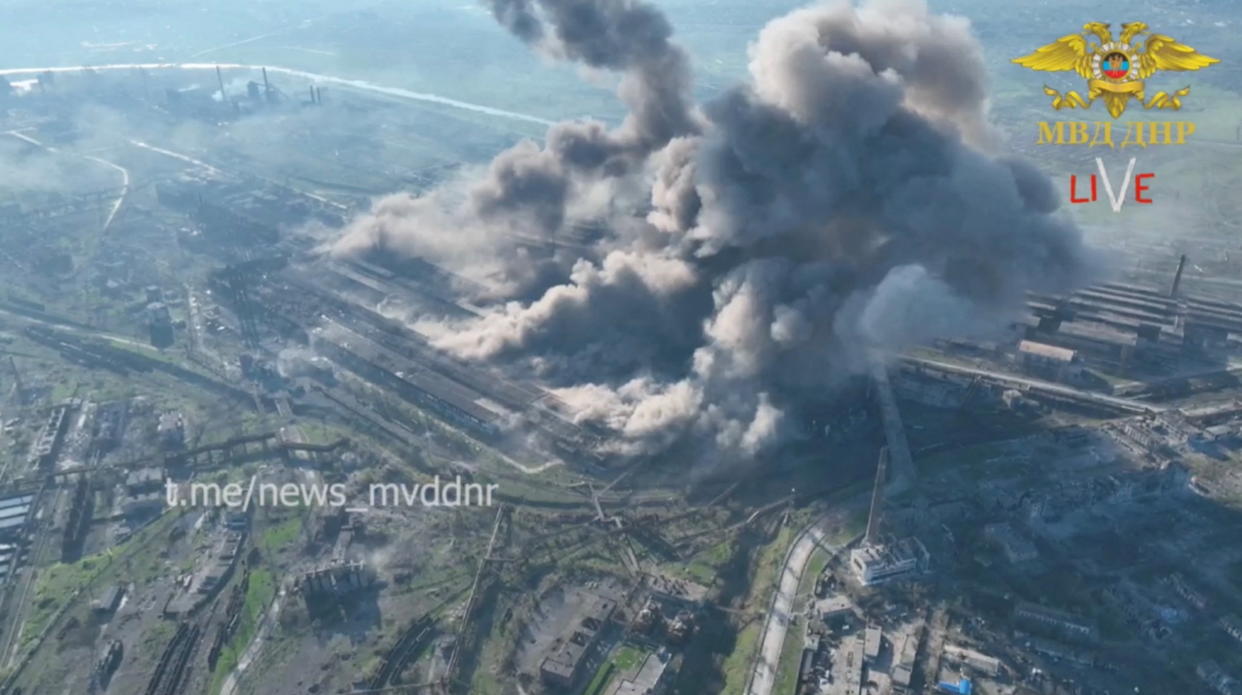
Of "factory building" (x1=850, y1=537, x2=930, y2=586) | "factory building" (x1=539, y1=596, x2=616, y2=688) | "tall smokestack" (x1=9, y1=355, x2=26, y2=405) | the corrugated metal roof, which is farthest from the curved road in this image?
"tall smokestack" (x1=9, y1=355, x2=26, y2=405)

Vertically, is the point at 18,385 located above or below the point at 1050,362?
below

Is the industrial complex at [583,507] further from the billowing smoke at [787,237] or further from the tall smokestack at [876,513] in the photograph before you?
the billowing smoke at [787,237]

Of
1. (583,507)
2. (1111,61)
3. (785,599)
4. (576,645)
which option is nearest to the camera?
(576,645)

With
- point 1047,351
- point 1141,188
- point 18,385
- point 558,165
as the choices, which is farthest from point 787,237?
point 1141,188

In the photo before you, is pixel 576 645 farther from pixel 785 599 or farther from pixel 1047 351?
pixel 1047 351

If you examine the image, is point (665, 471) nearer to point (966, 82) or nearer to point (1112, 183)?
point (966, 82)

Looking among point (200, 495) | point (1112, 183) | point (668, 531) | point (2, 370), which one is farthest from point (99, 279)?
point (1112, 183)

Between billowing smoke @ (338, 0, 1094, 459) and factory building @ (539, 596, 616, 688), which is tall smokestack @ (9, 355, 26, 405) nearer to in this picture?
billowing smoke @ (338, 0, 1094, 459)
